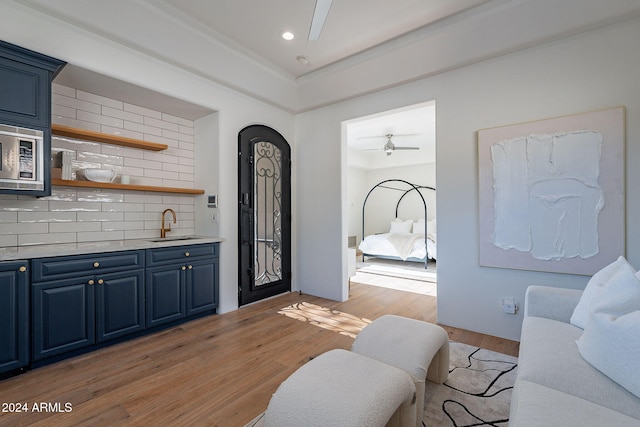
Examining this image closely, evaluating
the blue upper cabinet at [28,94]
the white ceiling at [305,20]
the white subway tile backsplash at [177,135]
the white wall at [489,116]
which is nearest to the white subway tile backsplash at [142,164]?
the white subway tile backsplash at [177,135]

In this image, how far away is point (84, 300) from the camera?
2.46m

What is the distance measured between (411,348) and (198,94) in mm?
3269

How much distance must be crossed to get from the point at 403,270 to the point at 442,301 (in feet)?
9.64

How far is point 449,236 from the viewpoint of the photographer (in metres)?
3.12

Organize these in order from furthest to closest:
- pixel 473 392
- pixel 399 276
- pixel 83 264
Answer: pixel 399 276 → pixel 83 264 → pixel 473 392

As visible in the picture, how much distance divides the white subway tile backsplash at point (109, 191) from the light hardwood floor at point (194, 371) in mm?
1189

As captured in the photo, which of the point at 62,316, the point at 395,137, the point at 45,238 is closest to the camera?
the point at 62,316

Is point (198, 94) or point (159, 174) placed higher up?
point (198, 94)

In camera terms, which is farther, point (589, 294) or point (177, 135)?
point (177, 135)

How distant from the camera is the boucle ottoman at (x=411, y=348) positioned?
5.40 ft

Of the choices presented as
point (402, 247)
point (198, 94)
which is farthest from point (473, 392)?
point (402, 247)

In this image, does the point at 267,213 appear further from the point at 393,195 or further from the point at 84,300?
the point at 393,195

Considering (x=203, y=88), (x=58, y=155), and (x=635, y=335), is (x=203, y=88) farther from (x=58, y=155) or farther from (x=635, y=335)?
(x=635, y=335)

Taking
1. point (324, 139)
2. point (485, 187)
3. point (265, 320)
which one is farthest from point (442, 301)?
point (324, 139)
